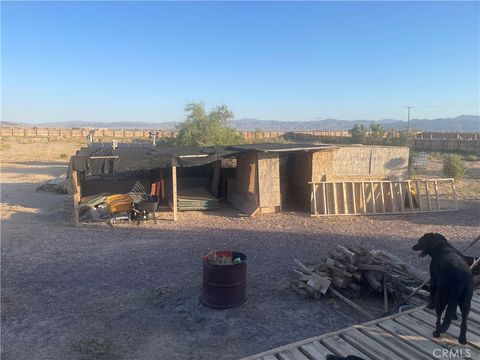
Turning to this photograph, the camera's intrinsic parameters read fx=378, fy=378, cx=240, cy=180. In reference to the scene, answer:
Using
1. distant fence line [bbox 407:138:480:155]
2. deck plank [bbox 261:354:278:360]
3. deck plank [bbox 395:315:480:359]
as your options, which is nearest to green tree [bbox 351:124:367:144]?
distant fence line [bbox 407:138:480:155]

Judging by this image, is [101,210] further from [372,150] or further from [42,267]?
[372,150]

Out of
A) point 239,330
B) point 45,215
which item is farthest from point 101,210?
point 239,330

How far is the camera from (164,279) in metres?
8.74

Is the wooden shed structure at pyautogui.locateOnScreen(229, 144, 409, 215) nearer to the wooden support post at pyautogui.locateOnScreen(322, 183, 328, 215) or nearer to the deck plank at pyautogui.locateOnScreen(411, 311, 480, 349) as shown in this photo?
the wooden support post at pyautogui.locateOnScreen(322, 183, 328, 215)

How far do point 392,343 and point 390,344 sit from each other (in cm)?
Answer: 5

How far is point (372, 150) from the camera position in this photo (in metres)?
16.3

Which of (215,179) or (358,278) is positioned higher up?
(215,179)

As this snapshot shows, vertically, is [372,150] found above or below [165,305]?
above

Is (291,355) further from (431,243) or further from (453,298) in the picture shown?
(431,243)

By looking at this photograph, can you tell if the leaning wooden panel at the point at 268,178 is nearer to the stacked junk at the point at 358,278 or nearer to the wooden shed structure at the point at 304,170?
the wooden shed structure at the point at 304,170

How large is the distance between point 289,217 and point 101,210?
23.8 ft

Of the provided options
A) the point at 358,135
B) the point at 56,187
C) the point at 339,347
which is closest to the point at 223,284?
the point at 339,347

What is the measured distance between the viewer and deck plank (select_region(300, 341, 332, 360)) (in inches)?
185

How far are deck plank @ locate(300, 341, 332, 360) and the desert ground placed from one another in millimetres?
1266
